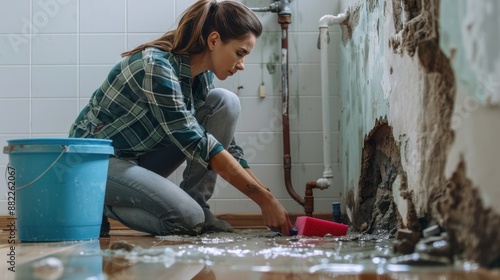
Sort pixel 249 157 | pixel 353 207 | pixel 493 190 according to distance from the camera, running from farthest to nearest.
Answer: pixel 249 157
pixel 353 207
pixel 493 190

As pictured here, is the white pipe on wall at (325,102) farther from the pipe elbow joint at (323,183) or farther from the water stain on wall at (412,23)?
the water stain on wall at (412,23)

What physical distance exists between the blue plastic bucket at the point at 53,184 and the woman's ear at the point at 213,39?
47 cm

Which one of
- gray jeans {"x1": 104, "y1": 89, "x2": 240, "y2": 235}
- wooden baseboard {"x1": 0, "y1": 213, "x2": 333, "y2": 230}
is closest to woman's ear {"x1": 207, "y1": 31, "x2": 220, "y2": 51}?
gray jeans {"x1": 104, "y1": 89, "x2": 240, "y2": 235}

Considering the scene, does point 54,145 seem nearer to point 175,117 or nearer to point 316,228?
point 175,117

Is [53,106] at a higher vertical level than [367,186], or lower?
higher

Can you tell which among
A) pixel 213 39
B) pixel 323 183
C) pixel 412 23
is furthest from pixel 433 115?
pixel 323 183

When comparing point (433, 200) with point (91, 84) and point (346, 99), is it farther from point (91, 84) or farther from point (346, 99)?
point (91, 84)

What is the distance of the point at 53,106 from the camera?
3.09 meters

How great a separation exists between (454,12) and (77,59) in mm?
2227

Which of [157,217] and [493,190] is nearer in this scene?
[493,190]

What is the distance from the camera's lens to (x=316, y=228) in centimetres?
199

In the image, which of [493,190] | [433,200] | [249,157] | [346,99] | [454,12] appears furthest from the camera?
[249,157]

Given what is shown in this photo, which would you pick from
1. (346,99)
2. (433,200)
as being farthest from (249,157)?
(433,200)

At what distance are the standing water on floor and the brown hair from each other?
0.74 meters
